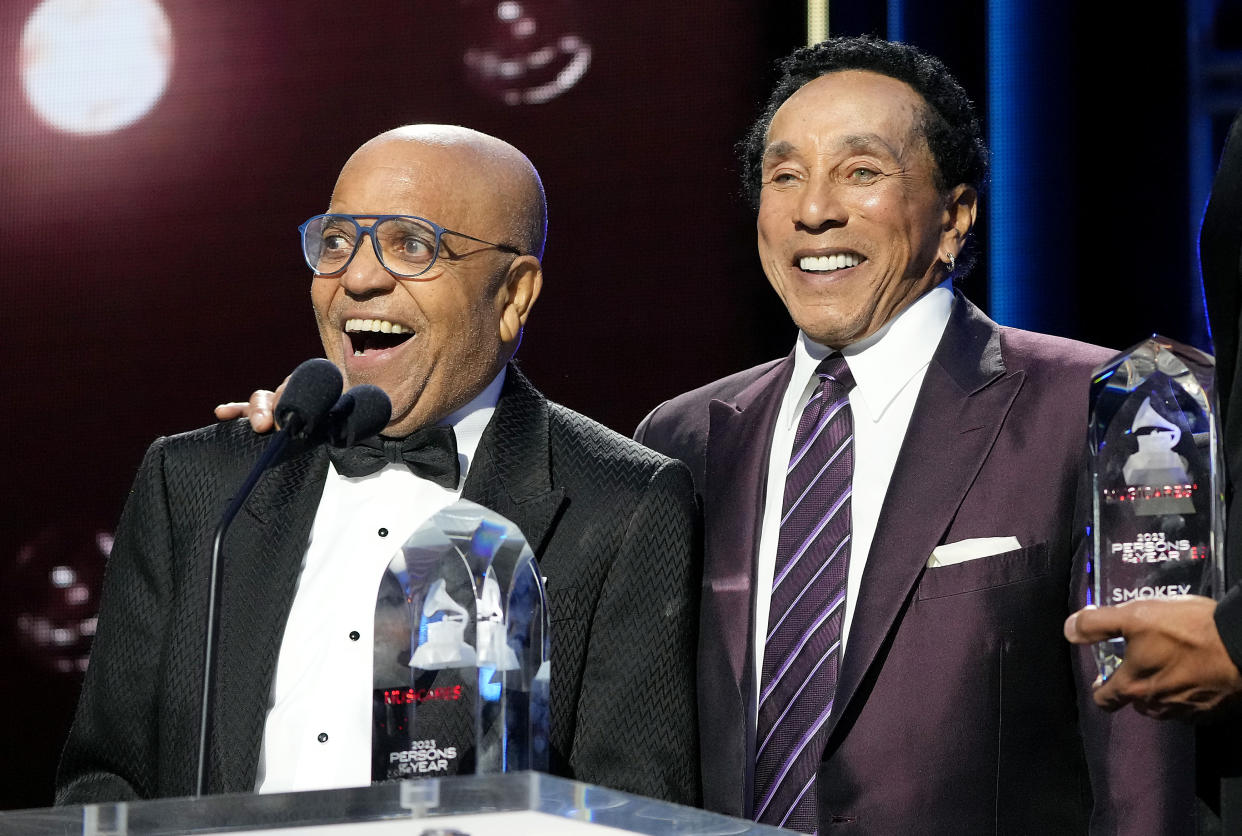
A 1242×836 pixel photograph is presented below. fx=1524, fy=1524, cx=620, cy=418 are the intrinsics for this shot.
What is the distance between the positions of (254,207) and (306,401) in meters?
2.39

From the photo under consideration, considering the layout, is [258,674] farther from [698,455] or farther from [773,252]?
[773,252]

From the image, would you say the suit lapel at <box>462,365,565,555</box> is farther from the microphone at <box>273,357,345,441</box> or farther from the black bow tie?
the microphone at <box>273,357,345,441</box>

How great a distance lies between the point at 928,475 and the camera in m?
2.34

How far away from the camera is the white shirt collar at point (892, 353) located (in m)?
2.51

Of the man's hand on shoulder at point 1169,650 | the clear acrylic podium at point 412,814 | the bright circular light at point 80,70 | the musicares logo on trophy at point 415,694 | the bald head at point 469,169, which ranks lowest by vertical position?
the clear acrylic podium at point 412,814

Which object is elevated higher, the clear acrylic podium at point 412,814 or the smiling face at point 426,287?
the smiling face at point 426,287

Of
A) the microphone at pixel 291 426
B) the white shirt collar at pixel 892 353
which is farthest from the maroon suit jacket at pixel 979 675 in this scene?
the microphone at pixel 291 426

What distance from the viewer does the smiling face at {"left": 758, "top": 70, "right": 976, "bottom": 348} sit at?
2512 mm

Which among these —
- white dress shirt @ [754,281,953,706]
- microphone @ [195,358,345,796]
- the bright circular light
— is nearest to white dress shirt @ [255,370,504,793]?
microphone @ [195,358,345,796]

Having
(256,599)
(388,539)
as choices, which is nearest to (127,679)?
(256,599)

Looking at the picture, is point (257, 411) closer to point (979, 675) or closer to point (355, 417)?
point (355, 417)

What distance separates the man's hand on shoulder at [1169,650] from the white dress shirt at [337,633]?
103 cm

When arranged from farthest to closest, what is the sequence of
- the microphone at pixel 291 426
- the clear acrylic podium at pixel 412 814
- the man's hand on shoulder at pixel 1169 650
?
the microphone at pixel 291 426 < the man's hand on shoulder at pixel 1169 650 < the clear acrylic podium at pixel 412 814

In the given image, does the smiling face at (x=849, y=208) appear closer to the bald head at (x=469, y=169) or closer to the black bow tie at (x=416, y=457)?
the bald head at (x=469, y=169)
